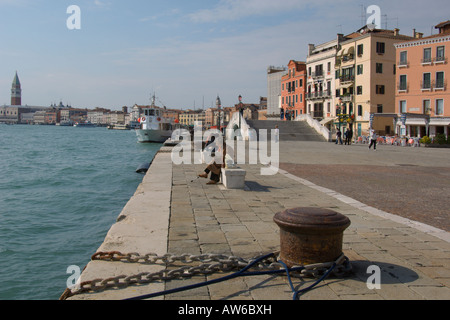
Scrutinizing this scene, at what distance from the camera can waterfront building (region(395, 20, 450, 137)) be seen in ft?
117

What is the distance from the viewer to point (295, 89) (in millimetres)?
62750

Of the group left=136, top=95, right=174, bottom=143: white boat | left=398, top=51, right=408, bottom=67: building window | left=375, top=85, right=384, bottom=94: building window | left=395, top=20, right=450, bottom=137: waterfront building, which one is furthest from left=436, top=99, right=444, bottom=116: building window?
left=136, top=95, right=174, bottom=143: white boat

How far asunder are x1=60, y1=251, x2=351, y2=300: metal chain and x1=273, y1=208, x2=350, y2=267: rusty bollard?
12 cm

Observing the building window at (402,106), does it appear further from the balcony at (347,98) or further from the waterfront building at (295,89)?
the waterfront building at (295,89)

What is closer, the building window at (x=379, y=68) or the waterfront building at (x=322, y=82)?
the building window at (x=379, y=68)

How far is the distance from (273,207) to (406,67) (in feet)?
120

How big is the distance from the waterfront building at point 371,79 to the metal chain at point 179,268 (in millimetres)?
41441

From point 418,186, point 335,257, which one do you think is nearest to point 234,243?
point 335,257

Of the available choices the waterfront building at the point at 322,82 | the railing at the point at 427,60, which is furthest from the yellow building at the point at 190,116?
the railing at the point at 427,60

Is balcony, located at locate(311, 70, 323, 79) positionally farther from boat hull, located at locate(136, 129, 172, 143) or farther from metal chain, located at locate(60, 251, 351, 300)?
metal chain, located at locate(60, 251, 351, 300)

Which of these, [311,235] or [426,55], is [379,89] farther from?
[311,235]

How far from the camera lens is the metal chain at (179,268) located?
151 inches
